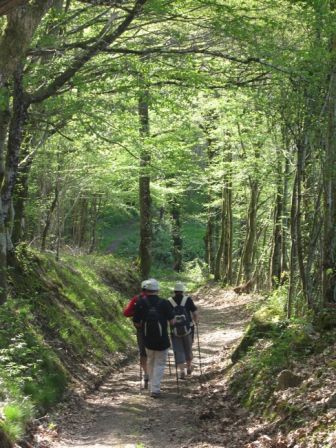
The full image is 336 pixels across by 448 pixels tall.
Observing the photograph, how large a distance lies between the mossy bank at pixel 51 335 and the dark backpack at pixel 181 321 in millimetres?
1775

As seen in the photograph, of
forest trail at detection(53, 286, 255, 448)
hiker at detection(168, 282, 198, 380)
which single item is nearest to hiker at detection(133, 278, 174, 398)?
forest trail at detection(53, 286, 255, 448)

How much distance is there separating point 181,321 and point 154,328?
149 centimetres

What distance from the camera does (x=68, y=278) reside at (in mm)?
Answer: 15453

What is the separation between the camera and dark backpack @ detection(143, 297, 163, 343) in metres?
10.2

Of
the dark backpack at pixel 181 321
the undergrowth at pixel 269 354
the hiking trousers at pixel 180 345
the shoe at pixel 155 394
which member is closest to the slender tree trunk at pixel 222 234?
the dark backpack at pixel 181 321

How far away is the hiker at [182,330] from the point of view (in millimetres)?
11531

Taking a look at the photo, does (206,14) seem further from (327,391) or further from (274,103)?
(327,391)

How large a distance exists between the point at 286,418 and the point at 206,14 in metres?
6.60

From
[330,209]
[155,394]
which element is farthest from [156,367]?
[330,209]

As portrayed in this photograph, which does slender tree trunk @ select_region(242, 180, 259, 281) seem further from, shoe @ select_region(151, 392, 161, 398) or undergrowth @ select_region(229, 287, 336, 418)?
shoe @ select_region(151, 392, 161, 398)

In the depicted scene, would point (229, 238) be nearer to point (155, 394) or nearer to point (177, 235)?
point (177, 235)

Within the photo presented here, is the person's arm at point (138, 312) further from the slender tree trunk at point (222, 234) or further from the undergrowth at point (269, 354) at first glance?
the slender tree trunk at point (222, 234)

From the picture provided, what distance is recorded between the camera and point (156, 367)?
10.2 m

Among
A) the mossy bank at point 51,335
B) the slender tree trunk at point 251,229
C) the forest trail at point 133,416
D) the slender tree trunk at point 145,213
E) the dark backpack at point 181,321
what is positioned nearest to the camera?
the forest trail at point 133,416
